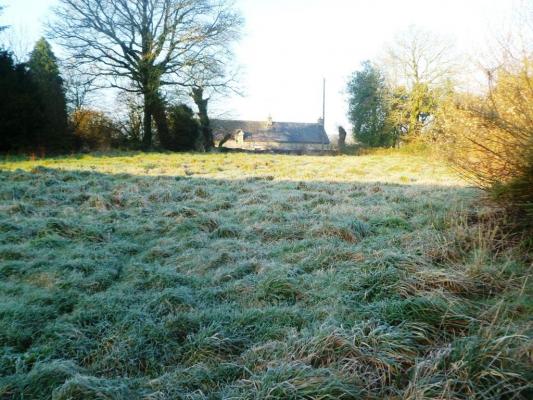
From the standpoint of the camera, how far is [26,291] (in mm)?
3508

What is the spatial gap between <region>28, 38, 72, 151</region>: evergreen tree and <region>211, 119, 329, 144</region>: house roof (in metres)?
26.3

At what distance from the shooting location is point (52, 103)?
57.8 feet

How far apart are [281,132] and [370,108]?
17.8m

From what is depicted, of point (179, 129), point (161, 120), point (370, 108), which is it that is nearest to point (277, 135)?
point (370, 108)

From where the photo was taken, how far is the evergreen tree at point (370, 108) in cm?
2902

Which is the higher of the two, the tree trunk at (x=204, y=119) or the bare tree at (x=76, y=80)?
the bare tree at (x=76, y=80)

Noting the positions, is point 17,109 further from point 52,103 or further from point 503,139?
point 503,139

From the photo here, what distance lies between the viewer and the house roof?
149 feet

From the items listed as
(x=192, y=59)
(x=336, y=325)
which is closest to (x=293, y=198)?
(x=336, y=325)

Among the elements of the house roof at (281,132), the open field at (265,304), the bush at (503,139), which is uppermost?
the house roof at (281,132)

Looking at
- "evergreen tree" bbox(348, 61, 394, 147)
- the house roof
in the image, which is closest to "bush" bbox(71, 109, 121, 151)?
"evergreen tree" bbox(348, 61, 394, 147)

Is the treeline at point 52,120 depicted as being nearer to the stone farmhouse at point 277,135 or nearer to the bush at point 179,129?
the bush at point 179,129

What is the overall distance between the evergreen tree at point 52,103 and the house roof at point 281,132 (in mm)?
26280

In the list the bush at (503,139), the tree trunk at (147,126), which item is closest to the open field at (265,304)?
the bush at (503,139)
